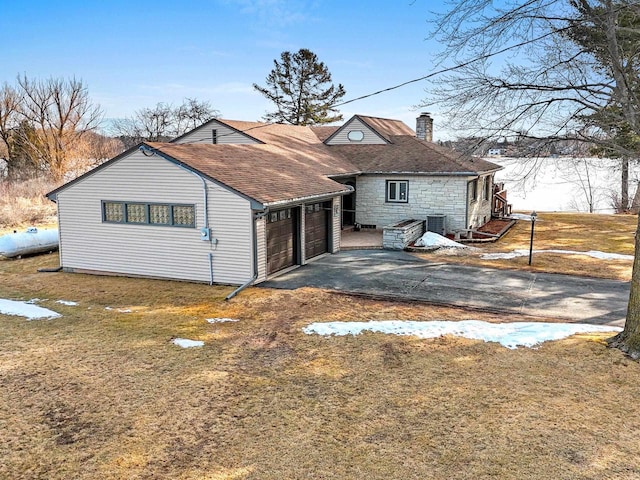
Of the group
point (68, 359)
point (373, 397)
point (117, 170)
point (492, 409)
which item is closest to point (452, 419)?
point (492, 409)

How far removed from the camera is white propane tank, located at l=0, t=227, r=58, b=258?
1842 cm

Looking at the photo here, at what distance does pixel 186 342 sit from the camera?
9.59 meters

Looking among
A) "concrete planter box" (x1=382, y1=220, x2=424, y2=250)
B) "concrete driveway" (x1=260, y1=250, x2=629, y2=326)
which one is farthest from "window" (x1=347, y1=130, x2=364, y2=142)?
"concrete driveway" (x1=260, y1=250, x2=629, y2=326)

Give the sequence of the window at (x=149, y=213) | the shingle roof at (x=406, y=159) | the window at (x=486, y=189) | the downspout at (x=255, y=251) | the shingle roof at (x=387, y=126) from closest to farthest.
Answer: the downspout at (x=255, y=251) < the window at (x=149, y=213) < the shingle roof at (x=406, y=159) < the window at (x=486, y=189) < the shingle roof at (x=387, y=126)

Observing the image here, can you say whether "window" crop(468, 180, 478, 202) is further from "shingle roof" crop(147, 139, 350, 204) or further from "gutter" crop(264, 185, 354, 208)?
"gutter" crop(264, 185, 354, 208)

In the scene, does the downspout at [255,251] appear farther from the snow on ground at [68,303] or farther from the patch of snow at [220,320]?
the snow on ground at [68,303]

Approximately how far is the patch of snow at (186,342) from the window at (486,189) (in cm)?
1831

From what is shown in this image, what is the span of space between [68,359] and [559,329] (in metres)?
8.99

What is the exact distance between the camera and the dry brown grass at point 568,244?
15.8 metres

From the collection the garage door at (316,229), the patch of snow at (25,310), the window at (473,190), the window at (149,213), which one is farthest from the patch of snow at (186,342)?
the window at (473,190)

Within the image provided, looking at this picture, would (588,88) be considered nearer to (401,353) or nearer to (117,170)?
(401,353)

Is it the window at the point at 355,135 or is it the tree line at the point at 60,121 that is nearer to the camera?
the window at the point at 355,135

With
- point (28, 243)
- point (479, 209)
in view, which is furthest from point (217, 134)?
point (479, 209)

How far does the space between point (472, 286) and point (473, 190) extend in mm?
9766
